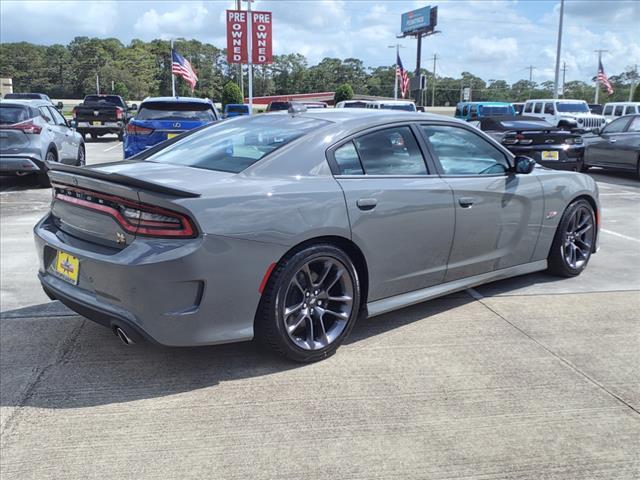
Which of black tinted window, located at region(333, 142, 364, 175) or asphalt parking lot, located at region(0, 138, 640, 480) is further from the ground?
black tinted window, located at region(333, 142, 364, 175)

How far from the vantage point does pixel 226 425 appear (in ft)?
9.68

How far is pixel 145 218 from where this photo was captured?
3098 millimetres

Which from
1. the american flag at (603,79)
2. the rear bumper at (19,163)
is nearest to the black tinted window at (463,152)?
the rear bumper at (19,163)

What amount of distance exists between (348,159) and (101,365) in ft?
6.49

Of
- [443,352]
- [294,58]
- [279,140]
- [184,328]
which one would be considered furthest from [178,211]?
[294,58]

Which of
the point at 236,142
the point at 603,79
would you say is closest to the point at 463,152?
the point at 236,142

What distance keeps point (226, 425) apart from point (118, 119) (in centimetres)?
2255

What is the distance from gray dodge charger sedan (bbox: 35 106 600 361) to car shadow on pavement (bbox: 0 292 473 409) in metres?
0.31

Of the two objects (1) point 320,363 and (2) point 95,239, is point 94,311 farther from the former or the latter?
(1) point 320,363

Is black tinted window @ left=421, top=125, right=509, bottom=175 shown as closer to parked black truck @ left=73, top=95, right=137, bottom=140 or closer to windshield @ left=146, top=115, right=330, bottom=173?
windshield @ left=146, top=115, right=330, bottom=173

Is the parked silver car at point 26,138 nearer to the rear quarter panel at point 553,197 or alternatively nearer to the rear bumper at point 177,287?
the rear bumper at point 177,287

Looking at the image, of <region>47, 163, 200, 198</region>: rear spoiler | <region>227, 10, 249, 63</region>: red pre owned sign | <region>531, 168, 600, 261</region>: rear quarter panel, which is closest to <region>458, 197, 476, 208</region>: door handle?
<region>531, 168, 600, 261</region>: rear quarter panel

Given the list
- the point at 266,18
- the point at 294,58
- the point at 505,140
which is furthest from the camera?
the point at 294,58

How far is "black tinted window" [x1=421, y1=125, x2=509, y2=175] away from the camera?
4352 millimetres
